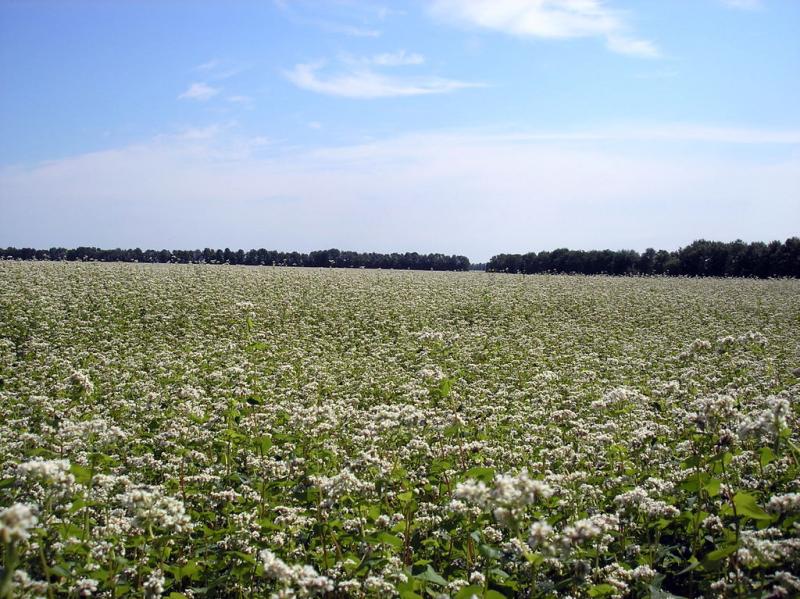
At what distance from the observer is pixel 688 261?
322 feet

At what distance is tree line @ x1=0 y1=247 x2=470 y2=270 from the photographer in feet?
285

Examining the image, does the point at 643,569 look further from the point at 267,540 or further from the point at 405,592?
the point at 267,540

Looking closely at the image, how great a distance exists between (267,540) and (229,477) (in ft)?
6.88

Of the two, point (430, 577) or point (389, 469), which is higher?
point (389, 469)

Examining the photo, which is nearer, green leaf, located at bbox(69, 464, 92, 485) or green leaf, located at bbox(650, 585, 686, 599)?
green leaf, located at bbox(650, 585, 686, 599)

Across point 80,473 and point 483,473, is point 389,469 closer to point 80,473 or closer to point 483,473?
point 483,473

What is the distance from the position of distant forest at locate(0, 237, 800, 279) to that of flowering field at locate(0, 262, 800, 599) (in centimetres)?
6626

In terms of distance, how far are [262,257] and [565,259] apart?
2478 inches

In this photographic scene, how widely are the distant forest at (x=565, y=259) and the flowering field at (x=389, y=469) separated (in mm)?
66261

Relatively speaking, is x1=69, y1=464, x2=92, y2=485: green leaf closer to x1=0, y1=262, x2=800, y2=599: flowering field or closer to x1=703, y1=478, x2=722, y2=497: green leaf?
x1=0, y1=262, x2=800, y2=599: flowering field

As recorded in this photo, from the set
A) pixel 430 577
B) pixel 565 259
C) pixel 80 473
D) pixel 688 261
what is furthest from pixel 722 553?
pixel 565 259

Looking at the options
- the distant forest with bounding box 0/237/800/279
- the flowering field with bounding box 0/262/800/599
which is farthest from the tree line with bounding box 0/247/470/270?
the flowering field with bounding box 0/262/800/599

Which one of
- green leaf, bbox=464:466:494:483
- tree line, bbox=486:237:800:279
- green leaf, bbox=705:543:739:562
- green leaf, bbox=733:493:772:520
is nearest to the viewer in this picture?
green leaf, bbox=705:543:739:562

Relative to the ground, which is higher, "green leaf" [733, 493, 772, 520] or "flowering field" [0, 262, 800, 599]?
"green leaf" [733, 493, 772, 520]
